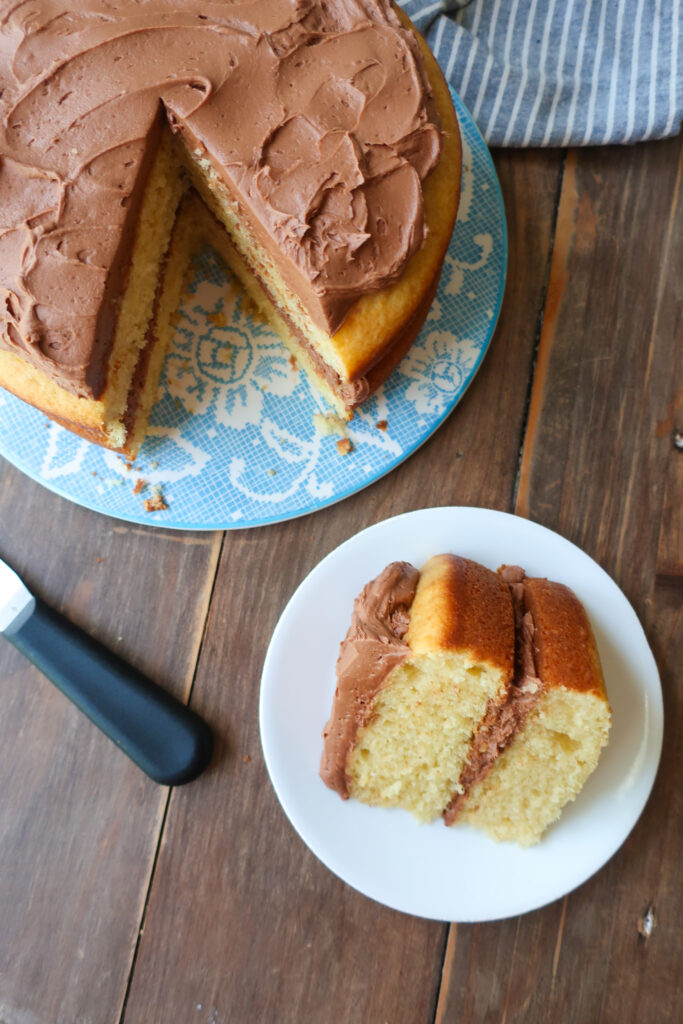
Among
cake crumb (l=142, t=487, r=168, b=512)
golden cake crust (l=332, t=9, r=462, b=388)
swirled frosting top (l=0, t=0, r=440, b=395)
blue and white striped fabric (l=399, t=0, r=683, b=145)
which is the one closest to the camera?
swirled frosting top (l=0, t=0, r=440, b=395)

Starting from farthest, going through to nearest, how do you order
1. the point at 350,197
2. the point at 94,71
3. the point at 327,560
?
the point at 327,560 < the point at 94,71 < the point at 350,197

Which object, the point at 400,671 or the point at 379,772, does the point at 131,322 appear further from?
the point at 379,772

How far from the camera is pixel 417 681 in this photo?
2.26m

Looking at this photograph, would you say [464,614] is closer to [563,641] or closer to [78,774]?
[563,641]

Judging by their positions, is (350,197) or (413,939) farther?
(413,939)

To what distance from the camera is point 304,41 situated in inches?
88.4

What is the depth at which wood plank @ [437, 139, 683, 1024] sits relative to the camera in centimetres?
247

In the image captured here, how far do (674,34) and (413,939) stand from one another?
3.34m

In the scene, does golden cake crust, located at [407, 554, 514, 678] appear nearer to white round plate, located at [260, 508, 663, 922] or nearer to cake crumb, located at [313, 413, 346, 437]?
white round plate, located at [260, 508, 663, 922]

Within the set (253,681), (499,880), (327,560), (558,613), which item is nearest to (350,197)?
(327,560)

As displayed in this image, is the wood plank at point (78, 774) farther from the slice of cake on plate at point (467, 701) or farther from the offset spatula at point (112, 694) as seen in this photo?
the slice of cake on plate at point (467, 701)

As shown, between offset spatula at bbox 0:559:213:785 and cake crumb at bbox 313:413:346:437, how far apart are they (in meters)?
1.05

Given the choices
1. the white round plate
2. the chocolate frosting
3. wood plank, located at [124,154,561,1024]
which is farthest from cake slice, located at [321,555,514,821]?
wood plank, located at [124,154,561,1024]

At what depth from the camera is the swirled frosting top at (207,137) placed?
2.13 metres
